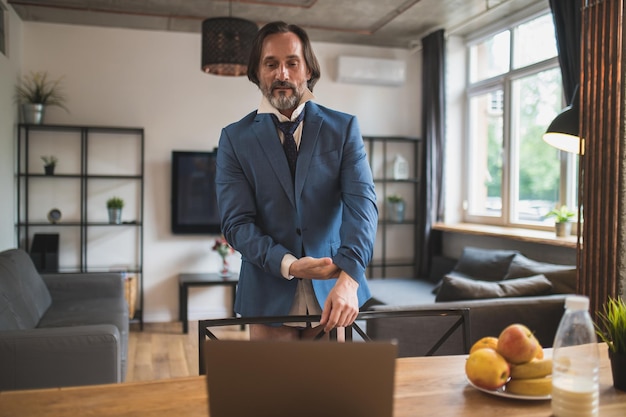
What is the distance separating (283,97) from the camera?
165 cm

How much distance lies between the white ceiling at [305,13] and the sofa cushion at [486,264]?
2.11 meters

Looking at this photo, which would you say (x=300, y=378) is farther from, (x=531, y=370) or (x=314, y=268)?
(x=314, y=268)

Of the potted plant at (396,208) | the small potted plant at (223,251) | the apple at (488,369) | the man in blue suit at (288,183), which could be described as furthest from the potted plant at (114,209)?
the apple at (488,369)

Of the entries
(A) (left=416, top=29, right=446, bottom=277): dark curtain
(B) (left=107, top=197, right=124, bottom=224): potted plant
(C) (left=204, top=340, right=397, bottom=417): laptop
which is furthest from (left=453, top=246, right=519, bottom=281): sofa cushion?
(C) (left=204, top=340, right=397, bottom=417): laptop

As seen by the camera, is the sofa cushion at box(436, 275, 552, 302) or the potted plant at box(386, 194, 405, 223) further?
the potted plant at box(386, 194, 405, 223)

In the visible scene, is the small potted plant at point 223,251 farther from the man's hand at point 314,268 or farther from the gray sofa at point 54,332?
the man's hand at point 314,268

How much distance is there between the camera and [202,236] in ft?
19.1

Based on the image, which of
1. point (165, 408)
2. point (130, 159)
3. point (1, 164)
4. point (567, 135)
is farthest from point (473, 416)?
point (130, 159)

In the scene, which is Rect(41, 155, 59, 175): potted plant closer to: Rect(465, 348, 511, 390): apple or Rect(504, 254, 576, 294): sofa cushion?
Rect(504, 254, 576, 294): sofa cushion

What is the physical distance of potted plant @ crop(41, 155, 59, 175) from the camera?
5.30m

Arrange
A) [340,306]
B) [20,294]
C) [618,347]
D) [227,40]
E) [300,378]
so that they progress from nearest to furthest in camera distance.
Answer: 1. [300,378]
2. [618,347]
3. [340,306]
4. [20,294]
5. [227,40]

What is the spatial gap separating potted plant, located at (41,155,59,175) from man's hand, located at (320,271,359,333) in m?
4.57

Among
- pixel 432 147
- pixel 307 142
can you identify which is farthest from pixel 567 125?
pixel 432 147

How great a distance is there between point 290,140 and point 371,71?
467 centimetres
